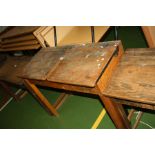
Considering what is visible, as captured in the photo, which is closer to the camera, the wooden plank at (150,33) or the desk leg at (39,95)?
the wooden plank at (150,33)

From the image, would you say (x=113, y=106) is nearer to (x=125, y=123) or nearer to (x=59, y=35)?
(x=125, y=123)

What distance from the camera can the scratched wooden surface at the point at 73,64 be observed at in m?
2.03

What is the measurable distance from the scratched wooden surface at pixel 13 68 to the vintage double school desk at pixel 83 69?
2.55 feet

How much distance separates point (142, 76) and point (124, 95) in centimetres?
26

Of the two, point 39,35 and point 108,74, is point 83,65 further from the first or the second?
point 39,35

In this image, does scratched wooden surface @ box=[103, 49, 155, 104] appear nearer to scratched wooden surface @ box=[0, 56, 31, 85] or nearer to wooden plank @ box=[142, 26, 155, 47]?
wooden plank @ box=[142, 26, 155, 47]

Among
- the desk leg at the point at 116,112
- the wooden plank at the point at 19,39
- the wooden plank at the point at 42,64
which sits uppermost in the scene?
the wooden plank at the point at 19,39

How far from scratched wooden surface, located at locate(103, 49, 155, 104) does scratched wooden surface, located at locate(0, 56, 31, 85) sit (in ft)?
6.29

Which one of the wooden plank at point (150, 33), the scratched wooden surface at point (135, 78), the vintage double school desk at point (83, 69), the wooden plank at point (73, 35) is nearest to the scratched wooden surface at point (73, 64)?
the vintage double school desk at point (83, 69)

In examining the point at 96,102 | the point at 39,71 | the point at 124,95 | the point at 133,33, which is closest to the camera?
the point at 124,95

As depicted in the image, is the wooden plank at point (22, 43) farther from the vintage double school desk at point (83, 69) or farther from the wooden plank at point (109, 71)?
the wooden plank at point (109, 71)

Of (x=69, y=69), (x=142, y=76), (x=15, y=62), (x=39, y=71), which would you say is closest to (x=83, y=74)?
(x=69, y=69)

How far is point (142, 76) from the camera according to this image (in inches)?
71.7

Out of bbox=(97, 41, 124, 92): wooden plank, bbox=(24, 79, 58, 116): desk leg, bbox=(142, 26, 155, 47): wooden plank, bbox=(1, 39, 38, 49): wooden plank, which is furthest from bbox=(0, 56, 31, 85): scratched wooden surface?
bbox=(142, 26, 155, 47): wooden plank
